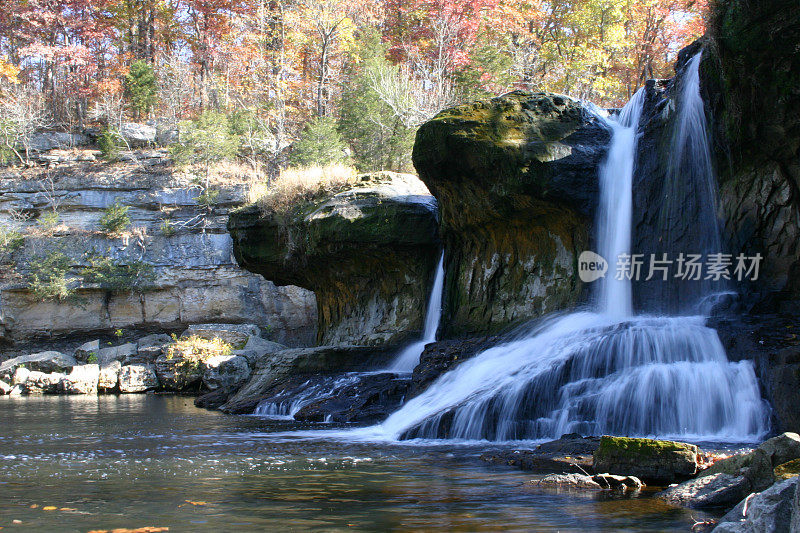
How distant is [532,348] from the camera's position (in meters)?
10.2

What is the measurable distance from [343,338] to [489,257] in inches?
226

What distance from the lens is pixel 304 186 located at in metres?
17.9

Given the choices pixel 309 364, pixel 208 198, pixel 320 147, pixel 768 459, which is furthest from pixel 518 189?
pixel 208 198

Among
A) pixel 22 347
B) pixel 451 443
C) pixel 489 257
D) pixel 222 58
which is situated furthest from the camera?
pixel 222 58

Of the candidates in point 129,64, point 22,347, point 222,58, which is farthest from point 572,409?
point 129,64

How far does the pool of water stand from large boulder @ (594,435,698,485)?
1.47ft

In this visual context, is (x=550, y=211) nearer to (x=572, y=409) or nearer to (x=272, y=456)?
(x=572, y=409)

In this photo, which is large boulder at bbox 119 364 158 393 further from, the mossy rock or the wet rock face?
the mossy rock

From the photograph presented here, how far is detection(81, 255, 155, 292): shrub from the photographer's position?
25.2 m

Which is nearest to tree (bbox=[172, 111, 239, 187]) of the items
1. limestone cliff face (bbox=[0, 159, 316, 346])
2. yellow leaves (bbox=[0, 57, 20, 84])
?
limestone cliff face (bbox=[0, 159, 316, 346])

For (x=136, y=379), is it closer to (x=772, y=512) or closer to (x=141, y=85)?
(x=141, y=85)

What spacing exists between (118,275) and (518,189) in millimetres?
18209

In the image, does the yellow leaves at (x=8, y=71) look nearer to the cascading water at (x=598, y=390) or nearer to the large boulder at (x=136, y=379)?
the large boulder at (x=136, y=379)

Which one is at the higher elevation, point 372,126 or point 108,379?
point 372,126
